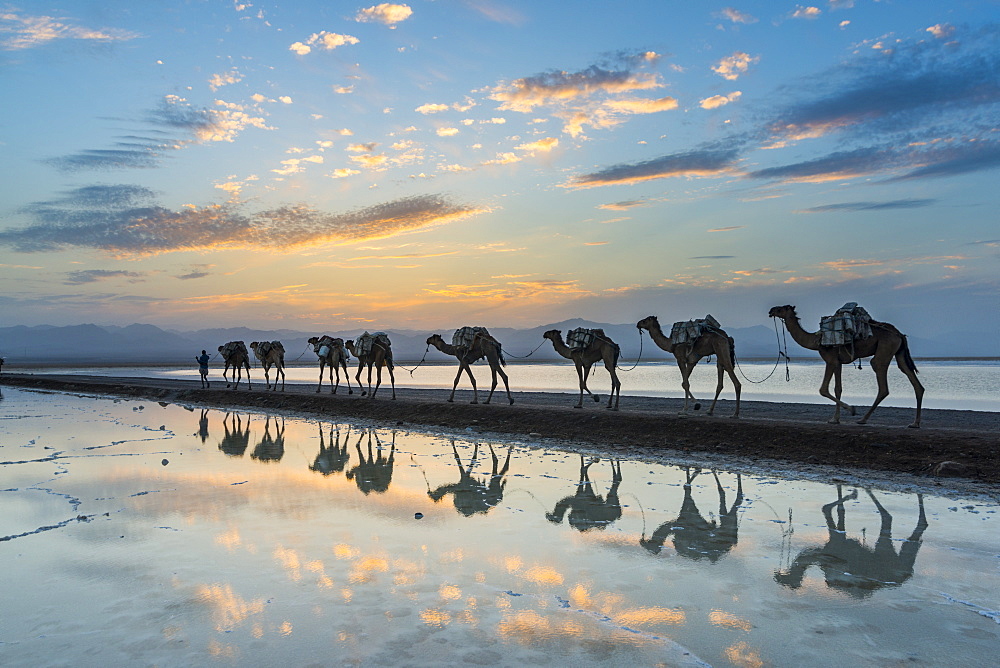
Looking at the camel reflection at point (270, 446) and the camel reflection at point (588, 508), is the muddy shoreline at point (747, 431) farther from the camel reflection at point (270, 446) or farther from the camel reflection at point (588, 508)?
the camel reflection at point (588, 508)

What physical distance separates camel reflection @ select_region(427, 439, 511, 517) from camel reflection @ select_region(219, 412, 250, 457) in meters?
6.37

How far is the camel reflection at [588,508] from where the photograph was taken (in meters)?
8.88

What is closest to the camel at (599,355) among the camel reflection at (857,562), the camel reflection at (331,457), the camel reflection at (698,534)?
the camel reflection at (331,457)

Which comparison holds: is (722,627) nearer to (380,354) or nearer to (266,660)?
(266,660)

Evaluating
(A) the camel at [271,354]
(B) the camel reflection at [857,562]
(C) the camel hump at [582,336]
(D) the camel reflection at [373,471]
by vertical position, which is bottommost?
(D) the camel reflection at [373,471]

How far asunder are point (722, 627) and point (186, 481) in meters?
10.2

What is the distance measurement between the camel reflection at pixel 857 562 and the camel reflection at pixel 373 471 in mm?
6742

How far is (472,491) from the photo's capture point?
11.1 metres

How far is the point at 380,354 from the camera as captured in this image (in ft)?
89.4

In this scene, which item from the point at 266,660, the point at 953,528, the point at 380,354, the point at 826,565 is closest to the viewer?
the point at 266,660

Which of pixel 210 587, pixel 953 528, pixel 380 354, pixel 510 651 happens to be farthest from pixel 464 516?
pixel 380 354

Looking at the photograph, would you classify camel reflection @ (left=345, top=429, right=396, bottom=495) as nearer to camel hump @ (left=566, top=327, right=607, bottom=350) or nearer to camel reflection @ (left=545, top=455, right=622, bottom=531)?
camel reflection @ (left=545, top=455, right=622, bottom=531)

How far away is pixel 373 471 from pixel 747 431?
337 inches

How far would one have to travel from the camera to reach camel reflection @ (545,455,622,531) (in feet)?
29.1
